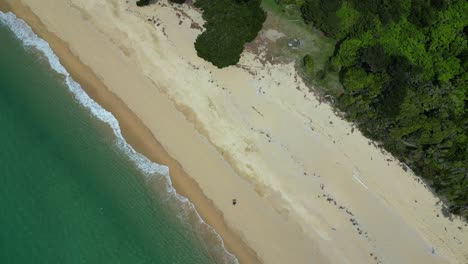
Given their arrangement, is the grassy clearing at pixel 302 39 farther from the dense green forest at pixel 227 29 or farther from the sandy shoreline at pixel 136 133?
the sandy shoreline at pixel 136 133

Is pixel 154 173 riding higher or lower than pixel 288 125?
lower

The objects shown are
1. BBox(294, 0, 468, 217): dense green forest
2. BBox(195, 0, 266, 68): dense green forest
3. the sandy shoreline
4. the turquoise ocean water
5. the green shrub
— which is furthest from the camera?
the green shrub

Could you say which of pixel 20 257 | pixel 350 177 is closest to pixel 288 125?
pixel 350 177

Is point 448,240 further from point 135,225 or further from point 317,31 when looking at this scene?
point 135,225

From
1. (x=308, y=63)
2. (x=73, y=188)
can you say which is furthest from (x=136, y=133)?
→ (x=308, y=63)

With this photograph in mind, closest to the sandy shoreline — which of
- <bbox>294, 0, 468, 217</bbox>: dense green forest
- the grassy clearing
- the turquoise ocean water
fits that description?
the turquoise ocean water

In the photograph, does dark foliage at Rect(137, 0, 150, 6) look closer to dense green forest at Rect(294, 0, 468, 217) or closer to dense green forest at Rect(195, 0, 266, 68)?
dense green forest at Rect(195, 0, 266, 68)

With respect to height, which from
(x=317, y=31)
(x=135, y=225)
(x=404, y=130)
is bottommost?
(x=135, y=225)
